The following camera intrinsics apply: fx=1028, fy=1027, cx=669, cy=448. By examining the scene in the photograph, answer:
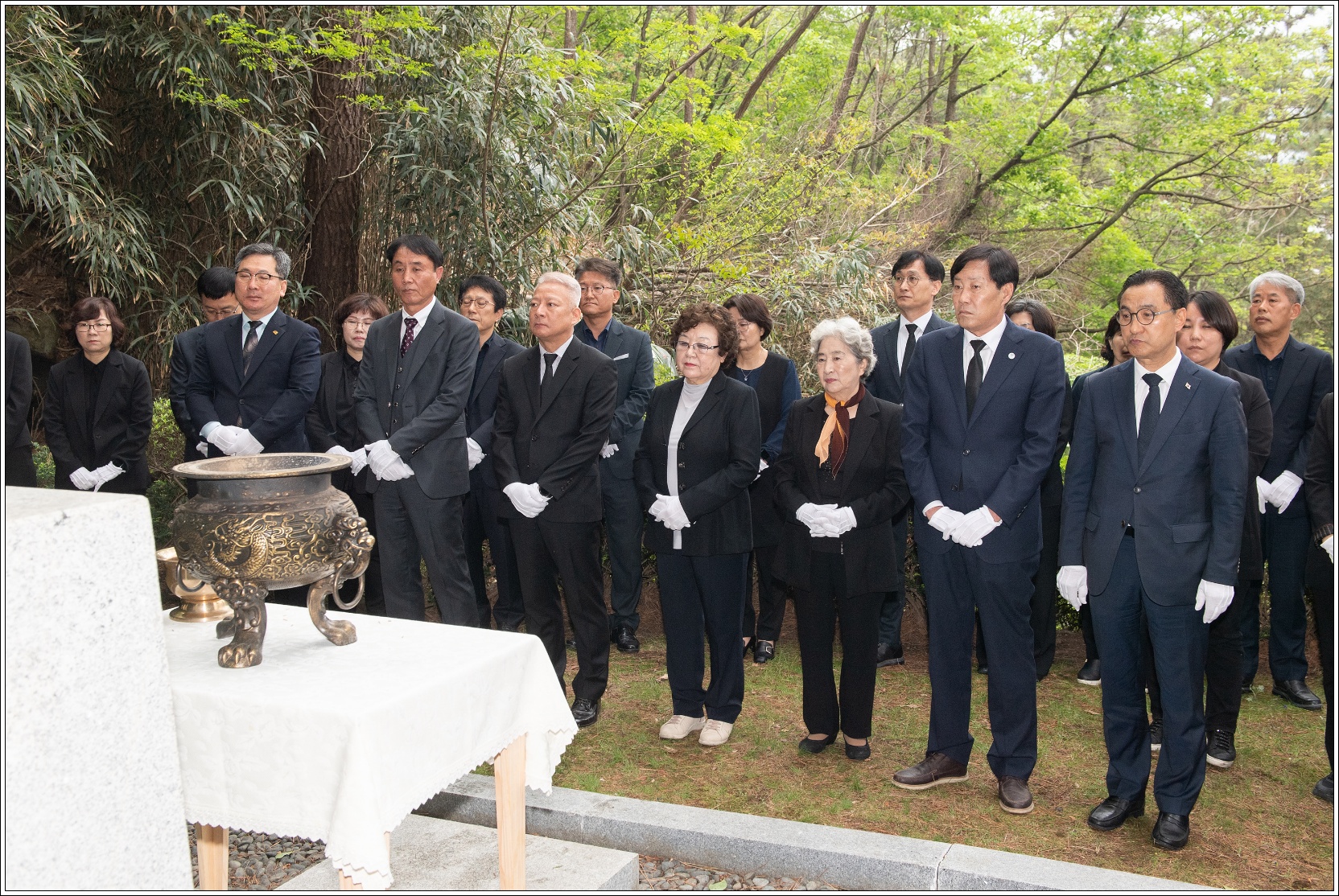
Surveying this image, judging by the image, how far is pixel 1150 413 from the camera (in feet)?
11.6

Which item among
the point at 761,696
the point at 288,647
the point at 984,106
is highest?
the point at 984,106

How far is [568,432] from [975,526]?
1.76 m

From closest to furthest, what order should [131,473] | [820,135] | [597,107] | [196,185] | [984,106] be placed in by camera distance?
[131,473], [196,185], [597,107], [820,135], [984,106]

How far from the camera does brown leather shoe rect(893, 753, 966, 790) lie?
13.0ft

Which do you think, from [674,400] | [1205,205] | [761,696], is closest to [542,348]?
[674,400]

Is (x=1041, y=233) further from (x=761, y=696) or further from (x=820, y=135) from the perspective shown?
(x=761, y=696)

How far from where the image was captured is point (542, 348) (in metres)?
4.53

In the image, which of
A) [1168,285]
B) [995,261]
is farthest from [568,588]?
[1168,285]

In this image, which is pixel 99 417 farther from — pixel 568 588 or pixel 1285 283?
pixel 1285 283

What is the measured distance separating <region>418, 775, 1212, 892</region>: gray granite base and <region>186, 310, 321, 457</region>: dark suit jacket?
231cm

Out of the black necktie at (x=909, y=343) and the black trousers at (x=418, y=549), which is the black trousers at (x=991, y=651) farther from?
the black trousers at (x=418, y=549)

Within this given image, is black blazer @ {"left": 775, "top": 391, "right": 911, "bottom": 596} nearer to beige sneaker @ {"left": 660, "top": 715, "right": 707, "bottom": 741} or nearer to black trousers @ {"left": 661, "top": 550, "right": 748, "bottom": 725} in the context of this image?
black trousers @ {"left": 661, "top": 550, "right": 748, "bottom": 725}

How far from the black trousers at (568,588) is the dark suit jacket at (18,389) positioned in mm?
2987

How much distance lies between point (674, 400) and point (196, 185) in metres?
5.13
